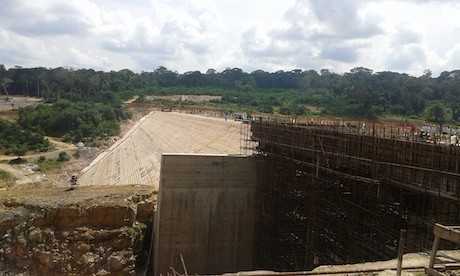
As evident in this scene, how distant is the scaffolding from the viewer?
19922 mm

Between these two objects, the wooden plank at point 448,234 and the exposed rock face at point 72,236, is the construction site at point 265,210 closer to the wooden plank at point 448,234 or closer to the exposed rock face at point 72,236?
Result: the exposed rock face at point 72,236

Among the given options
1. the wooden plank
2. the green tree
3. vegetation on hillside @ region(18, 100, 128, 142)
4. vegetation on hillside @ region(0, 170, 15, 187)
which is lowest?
vegetation on hillside @ region(0, 170, 15, 187)

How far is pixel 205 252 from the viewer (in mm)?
31469

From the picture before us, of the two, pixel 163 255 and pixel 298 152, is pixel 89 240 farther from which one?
pixel 298 152

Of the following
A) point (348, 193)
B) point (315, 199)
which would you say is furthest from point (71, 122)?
point (348, 193)

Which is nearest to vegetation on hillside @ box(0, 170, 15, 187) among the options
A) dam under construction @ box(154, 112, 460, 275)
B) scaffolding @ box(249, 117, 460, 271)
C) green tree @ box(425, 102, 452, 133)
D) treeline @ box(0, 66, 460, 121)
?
dam under construction @ box(154, 112, 460, 275)

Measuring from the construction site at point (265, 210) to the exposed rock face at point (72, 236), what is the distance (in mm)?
61

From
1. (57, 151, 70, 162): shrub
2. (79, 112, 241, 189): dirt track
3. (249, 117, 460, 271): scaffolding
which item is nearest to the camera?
(249, 117, 460, 271): scaffolding

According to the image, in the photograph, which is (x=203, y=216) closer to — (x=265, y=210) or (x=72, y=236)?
(x=265, y=210)

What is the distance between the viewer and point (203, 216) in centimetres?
3131

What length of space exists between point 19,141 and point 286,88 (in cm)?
9560

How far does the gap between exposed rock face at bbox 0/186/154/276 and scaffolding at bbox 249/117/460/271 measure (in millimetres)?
7983

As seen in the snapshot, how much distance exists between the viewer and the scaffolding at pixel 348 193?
19.9 meters

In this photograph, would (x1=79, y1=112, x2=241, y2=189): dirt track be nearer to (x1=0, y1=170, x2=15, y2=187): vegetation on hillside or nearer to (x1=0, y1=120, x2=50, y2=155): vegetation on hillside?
(x1=0, y1=170, x2=15, y2=187): vegetation on hillside
